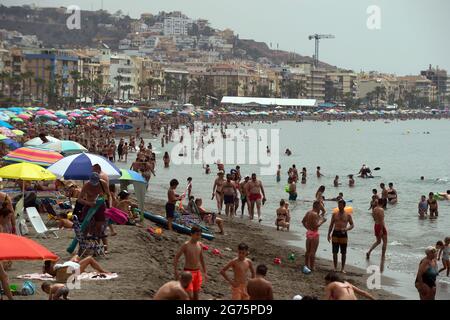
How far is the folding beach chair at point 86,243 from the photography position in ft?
37.1

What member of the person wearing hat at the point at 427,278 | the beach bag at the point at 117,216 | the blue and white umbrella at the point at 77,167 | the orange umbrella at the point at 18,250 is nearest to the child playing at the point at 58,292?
the orange umbrella at the point at 18,250

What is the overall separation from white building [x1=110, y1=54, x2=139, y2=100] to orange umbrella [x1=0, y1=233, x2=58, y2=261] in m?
129

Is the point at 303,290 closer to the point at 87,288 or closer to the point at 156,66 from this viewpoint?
the point at 87,288

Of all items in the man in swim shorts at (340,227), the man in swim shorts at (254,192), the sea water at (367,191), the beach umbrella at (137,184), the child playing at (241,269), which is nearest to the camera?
the child playing at (241,269)

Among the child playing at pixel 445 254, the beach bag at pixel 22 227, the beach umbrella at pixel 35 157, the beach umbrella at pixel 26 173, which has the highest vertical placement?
the beach umbrella at pixel 35 157

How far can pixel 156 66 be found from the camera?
519ft

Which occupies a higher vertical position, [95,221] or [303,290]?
[95,221]

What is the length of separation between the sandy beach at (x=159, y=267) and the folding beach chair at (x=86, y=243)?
0.15 meters

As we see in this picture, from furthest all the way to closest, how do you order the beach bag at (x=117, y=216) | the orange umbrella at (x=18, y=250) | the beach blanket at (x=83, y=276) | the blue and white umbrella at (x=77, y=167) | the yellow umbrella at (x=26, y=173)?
1. the yellow umbrella at (x=26, y=173)
2. the blue and white umbrella at (x=77, y=167)
3. the beach bag at (x=117, y=216)
4. the beach blanket at (x=83, y=276)
5. the orange umbrella at (x=18, y=250)

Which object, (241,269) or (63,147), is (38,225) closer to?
(241,269)

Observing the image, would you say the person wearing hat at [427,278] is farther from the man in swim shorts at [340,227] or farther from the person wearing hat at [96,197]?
the person wearing hat at [96,197]

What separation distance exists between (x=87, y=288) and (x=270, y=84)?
17816cm

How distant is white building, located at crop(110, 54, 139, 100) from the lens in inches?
5448
